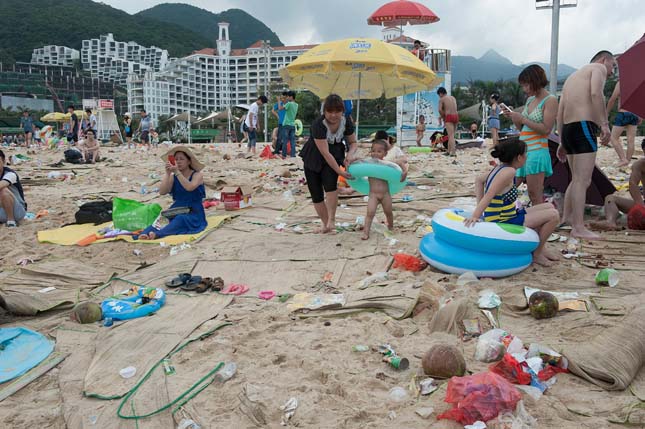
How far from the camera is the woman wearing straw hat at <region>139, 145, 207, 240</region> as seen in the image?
572 cm

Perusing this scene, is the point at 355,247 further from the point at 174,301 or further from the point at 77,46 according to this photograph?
the point at 77,46

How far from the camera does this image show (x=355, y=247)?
5020mm

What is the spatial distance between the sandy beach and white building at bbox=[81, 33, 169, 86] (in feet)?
485

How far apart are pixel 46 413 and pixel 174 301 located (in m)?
1.49

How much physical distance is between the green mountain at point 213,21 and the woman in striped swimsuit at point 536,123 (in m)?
185

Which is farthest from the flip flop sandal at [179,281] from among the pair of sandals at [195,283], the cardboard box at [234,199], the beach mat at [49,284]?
the cardboard box at [234,199]

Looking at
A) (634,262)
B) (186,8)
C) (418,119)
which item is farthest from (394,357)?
(186,8)

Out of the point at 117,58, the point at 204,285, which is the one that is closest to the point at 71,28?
the point at 117,58

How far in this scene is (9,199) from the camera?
6516 millimetres

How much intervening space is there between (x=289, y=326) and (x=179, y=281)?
1.35 metres

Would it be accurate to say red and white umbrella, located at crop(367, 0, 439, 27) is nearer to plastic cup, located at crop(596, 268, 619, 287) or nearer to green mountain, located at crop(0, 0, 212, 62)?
plastic cup, located at crop(596, 268, 619, 287)

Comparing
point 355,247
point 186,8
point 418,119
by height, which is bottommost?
point 355,247

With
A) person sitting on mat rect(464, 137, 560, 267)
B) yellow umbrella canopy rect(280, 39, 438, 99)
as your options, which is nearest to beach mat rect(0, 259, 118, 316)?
person sitting on mat rect(464, 137, 560, 267)

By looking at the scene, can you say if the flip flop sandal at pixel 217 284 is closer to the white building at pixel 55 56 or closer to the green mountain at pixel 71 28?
the white building at pixel 55 56
